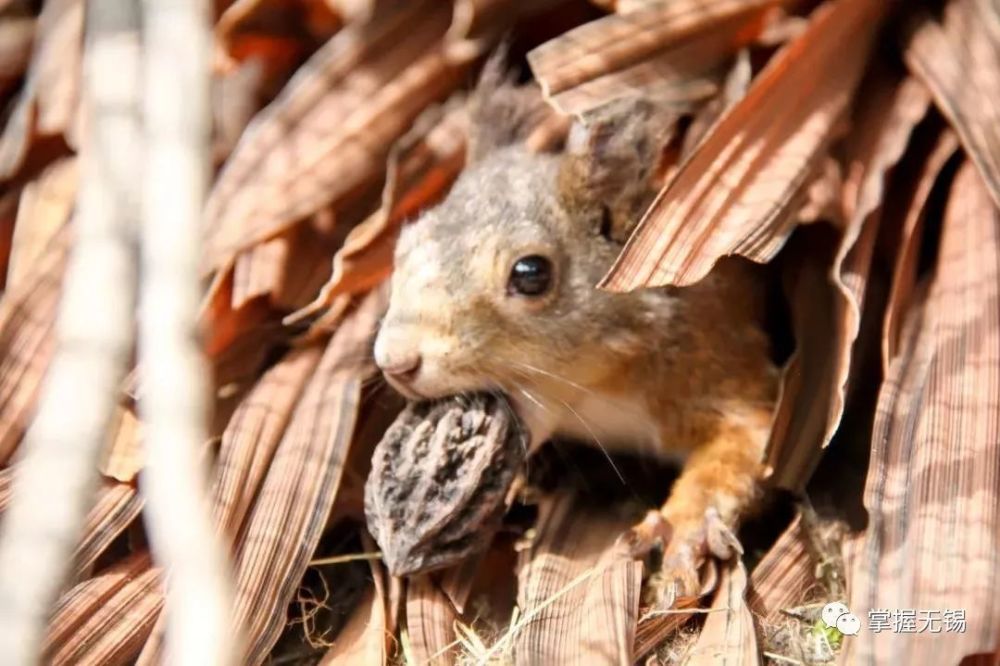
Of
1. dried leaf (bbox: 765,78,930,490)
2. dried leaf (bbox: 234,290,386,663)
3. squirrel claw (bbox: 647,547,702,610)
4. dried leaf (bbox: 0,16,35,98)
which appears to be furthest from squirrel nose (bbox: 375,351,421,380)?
dried leaf (bbox: 0,16,35,98)

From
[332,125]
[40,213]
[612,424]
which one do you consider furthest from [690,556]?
[40,213]

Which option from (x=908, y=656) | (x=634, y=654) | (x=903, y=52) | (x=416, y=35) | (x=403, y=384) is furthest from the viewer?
(x=416, y=35)

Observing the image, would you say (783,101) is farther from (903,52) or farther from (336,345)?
(336,345)

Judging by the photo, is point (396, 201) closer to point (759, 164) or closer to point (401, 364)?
point (401, 364)

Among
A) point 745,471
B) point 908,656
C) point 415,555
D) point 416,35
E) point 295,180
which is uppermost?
point 416,35

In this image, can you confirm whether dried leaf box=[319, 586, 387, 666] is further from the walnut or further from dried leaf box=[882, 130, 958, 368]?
dried leaf box=[882, 130, 958, 368]

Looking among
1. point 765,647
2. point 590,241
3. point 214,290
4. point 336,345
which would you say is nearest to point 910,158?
point 590,241

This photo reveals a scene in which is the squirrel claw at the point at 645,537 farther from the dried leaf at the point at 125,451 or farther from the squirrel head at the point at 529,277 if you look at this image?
the dried leaf at the point at 125,451
